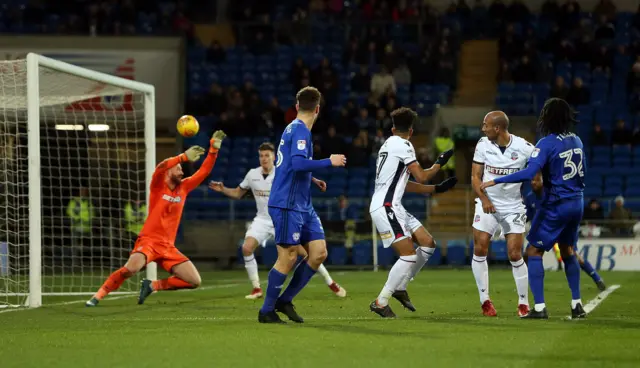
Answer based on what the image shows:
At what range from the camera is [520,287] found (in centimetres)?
1056

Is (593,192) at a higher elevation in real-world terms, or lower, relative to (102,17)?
lower

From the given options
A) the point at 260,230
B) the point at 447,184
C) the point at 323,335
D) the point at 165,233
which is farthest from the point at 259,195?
the point at 323,335

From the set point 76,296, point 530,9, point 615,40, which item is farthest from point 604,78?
point 76,296

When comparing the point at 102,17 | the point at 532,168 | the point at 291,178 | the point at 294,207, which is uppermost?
the point at 102,17

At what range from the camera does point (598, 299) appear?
1338cm

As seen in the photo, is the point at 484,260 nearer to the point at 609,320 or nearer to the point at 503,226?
the point at 503,226

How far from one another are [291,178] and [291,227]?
469 millimetres

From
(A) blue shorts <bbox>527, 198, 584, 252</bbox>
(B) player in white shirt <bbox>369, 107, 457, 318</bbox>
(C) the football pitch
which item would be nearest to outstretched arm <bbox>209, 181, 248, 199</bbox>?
(C) the football pitch

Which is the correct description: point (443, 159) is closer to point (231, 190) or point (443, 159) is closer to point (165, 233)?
point (165, 233)

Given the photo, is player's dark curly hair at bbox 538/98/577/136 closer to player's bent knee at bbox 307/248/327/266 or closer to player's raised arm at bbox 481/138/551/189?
player's raised arm at bbox 481/138/551/189

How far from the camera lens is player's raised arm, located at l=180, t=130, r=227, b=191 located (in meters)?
12.2

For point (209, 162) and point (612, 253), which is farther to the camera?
point (612, 253)

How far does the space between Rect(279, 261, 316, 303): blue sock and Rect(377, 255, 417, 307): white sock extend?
0.93 m

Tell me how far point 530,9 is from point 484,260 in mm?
21828
